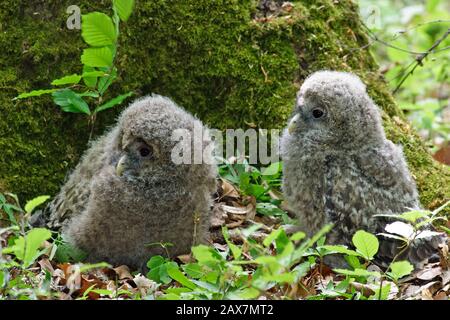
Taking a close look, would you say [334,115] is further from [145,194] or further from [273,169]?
[145,194]

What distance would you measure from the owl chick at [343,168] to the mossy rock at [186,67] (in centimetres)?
69

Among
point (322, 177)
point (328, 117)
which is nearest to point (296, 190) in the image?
point (322, 177)

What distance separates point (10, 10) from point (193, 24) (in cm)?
129

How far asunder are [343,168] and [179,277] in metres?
1.42

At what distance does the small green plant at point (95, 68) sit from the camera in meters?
4.82

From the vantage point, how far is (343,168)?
5.04 m

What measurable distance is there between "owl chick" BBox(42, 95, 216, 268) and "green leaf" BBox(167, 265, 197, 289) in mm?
482

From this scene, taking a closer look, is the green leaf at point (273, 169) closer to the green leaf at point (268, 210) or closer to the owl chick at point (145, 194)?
the green leaf at point (268, 210)

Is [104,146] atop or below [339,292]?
atop

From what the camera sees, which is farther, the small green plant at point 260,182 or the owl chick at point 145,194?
the small green plant at point 260,182

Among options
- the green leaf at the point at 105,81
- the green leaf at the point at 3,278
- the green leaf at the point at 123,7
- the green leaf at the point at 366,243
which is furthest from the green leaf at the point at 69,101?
the green leaf at the point at 366,243

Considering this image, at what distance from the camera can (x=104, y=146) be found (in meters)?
5.14

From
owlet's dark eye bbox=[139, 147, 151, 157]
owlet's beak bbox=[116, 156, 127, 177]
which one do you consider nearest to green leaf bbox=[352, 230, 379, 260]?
owlet's dark eye bbox=[139, 147, 151, 157]
